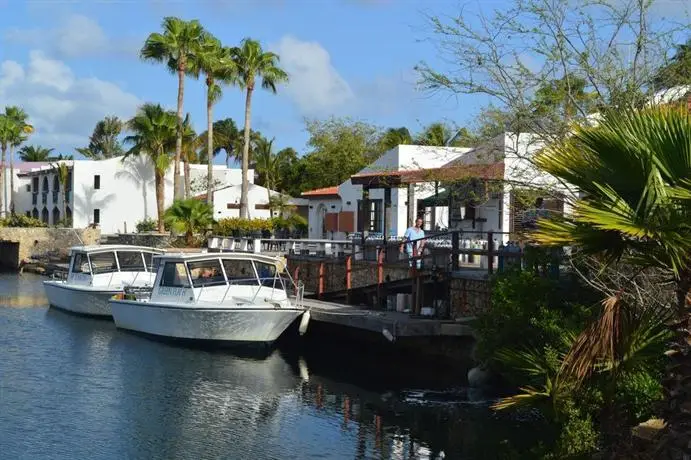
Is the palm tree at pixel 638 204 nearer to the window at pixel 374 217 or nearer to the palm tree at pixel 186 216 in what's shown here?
the window at pixel 374 217

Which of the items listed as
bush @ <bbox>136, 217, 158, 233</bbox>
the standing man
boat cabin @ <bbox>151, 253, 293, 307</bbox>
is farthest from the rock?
bush @ <bbox>136, 217, 158, 233</bbox>

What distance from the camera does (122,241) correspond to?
55.4 meters

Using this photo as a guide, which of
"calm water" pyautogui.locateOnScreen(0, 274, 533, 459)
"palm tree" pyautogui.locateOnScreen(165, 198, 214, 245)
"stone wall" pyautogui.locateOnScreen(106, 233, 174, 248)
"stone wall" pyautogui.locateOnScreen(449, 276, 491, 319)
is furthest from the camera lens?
"stone wall" pyautogui.locateOnScreen(106, 233, 174, 248)

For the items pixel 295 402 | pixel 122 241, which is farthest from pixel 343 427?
pixel 122 241

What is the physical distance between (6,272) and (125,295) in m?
33.4

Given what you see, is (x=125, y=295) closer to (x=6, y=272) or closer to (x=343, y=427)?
(x=343, y=427)

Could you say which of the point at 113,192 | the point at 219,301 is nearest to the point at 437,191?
the point at 219,301

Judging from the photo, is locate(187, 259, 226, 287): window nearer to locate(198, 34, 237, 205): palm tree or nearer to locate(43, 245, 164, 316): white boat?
locate(43, 245, 164, 316): white boat

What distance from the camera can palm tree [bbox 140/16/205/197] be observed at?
53438 mm

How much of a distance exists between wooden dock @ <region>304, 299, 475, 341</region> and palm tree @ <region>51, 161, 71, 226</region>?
4634 cm

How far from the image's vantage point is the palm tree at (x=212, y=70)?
53.0 meters

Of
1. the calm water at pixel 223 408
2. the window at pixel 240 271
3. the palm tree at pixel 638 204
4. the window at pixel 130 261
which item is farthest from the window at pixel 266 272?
the palm tree at pixel 638 204

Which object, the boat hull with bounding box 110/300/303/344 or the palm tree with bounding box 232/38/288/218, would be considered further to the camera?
the palm tree with bounding box 232/38/288/218

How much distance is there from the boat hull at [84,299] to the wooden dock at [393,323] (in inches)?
410
